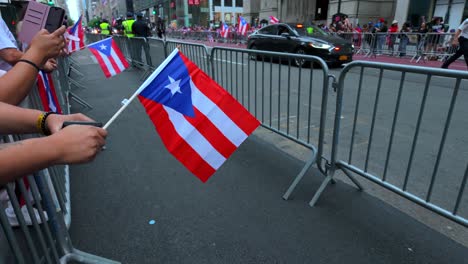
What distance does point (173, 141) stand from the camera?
2.41 m

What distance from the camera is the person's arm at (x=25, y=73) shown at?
171 centimetres

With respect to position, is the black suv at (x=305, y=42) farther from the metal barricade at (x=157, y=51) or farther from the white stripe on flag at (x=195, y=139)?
the white stripe on flag at (x=195, y=139)

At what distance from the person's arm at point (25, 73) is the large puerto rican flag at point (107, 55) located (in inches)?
166

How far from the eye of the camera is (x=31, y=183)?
1.91 metres

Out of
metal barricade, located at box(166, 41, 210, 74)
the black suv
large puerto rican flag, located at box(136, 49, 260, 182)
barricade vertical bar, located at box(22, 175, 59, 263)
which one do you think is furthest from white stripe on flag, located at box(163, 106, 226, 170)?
the black suv

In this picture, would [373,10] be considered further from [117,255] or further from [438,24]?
[117,255]

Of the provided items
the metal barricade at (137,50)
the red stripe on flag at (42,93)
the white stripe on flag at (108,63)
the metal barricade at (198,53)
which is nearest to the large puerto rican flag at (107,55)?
the white stripe on flag at (108,63)

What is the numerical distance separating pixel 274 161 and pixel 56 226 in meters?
2.58

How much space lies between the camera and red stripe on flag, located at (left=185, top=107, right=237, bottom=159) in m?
2.40

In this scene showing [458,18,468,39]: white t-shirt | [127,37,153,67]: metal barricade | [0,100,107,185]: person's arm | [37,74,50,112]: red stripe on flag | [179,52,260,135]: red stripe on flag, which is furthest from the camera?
[127,37,153,67]: metal barricade

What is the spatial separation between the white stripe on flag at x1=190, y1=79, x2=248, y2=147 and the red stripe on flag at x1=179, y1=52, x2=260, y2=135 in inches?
1.0

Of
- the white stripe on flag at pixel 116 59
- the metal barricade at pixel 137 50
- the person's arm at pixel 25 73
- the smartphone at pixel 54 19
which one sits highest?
the smartphone at pixel 54 19

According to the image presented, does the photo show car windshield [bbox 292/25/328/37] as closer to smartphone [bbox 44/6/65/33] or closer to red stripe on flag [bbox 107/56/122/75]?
red stripe on flag [bbox 107/56/122/75]

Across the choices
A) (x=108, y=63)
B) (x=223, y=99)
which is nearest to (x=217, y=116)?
(x=223, y=99)
